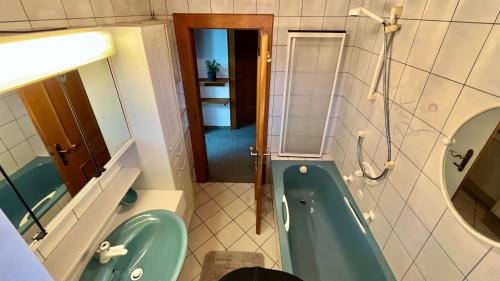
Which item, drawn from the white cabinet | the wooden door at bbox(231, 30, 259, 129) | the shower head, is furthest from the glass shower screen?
the wooden door at bbox(231, 30, 259, 129)

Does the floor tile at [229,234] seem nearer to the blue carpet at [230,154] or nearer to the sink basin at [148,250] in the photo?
the blue carpet at [230,154]

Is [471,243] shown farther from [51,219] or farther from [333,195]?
[51,219]

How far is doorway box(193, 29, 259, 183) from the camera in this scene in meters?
3.10

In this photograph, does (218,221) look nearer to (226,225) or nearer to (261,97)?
(226,225)

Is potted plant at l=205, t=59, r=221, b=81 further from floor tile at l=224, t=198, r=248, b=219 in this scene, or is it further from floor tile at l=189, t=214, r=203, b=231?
floor tile at l=189, t=214, r=203, b=231

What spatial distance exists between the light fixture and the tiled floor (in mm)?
1665

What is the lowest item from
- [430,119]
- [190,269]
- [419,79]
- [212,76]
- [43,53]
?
[190,269]

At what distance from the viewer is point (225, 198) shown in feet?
8.44

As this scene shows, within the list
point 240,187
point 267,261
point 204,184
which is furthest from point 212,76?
point 267,261

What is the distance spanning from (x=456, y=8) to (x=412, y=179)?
0.84m

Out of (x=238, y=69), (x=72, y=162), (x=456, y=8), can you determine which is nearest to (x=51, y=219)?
(x=72, y=162)

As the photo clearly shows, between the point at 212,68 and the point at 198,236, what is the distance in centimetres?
238

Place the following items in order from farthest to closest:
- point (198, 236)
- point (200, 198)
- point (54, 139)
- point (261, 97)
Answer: point (200, 198), point (198, 236), point (261, 97), point (54, 139)

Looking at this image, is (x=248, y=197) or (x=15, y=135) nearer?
(x=15, y=135)
